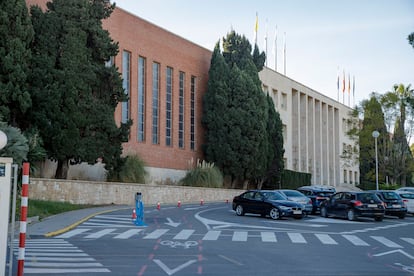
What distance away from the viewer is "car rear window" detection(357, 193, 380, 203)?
86.9 ft

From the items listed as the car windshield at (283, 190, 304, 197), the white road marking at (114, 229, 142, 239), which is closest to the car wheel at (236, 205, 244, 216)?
the car windshield at (283, 190, 304, 197)

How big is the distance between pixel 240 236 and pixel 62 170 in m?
17.0

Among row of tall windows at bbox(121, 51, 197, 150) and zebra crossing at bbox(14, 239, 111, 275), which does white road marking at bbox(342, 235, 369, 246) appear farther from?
row of tall windows at bbox(121, 51, 197, 150)

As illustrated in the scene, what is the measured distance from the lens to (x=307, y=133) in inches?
2808

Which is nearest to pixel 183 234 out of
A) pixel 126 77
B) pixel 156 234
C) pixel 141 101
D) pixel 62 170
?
pixel 156 234

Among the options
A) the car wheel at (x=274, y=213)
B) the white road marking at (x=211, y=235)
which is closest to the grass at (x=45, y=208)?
the white road marking at (x=211, y=235)

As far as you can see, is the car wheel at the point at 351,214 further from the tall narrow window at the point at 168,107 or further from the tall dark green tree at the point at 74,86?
the tall narrow window at the point at 168,107

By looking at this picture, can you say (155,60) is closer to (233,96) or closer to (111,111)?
(233,96)

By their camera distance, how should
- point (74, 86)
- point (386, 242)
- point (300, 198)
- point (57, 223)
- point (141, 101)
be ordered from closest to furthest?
point (386, 242) → point (57, 223) → point (300, 198) → point (74, 86) → point (141, 101)

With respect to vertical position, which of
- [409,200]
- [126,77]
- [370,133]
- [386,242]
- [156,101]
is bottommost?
[386,242]

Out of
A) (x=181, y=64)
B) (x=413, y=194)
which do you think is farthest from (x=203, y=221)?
(x=181, y=64)

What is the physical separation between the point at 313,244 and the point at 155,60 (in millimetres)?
30533

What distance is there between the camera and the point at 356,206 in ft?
86.4

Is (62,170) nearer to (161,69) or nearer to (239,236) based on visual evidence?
(161,69)
